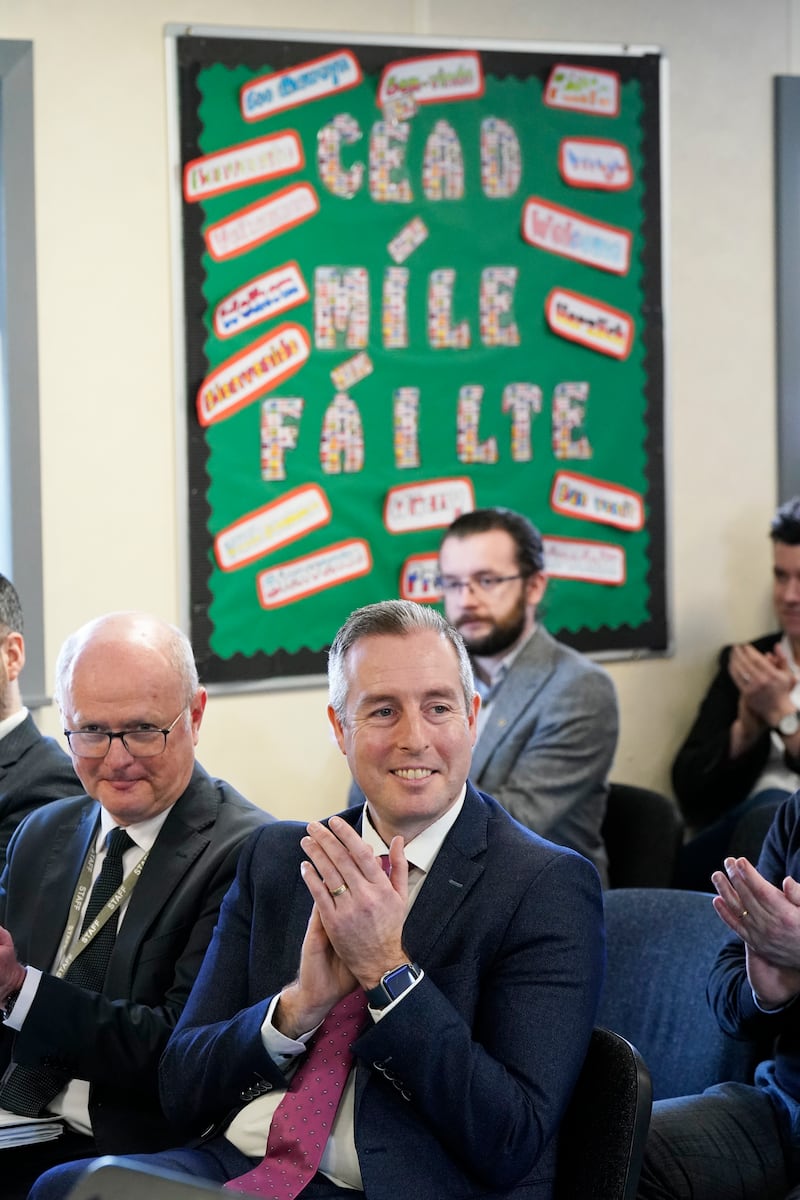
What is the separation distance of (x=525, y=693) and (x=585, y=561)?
686 mm

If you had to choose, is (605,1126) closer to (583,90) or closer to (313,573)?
(313,573)

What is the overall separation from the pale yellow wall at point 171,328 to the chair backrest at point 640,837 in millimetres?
798

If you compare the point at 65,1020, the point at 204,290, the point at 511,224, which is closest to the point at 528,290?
the point at 511,224

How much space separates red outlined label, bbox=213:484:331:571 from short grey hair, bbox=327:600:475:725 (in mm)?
1698

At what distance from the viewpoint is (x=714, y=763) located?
4.10m

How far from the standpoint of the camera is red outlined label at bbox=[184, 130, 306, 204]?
3705mm

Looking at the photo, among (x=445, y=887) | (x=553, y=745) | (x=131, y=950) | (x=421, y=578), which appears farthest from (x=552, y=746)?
(x=445, y=887)

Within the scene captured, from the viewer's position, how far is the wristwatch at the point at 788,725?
388cm

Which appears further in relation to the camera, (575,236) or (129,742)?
(575,236)

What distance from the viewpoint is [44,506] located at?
11.9 ft

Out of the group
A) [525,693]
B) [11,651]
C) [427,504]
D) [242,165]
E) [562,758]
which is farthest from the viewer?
[427,504]

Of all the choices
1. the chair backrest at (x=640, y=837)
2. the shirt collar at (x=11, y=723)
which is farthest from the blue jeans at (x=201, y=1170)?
the chair backrest at (x=640, y=837)

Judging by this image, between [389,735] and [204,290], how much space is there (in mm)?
2016

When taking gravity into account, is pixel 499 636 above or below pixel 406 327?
below
